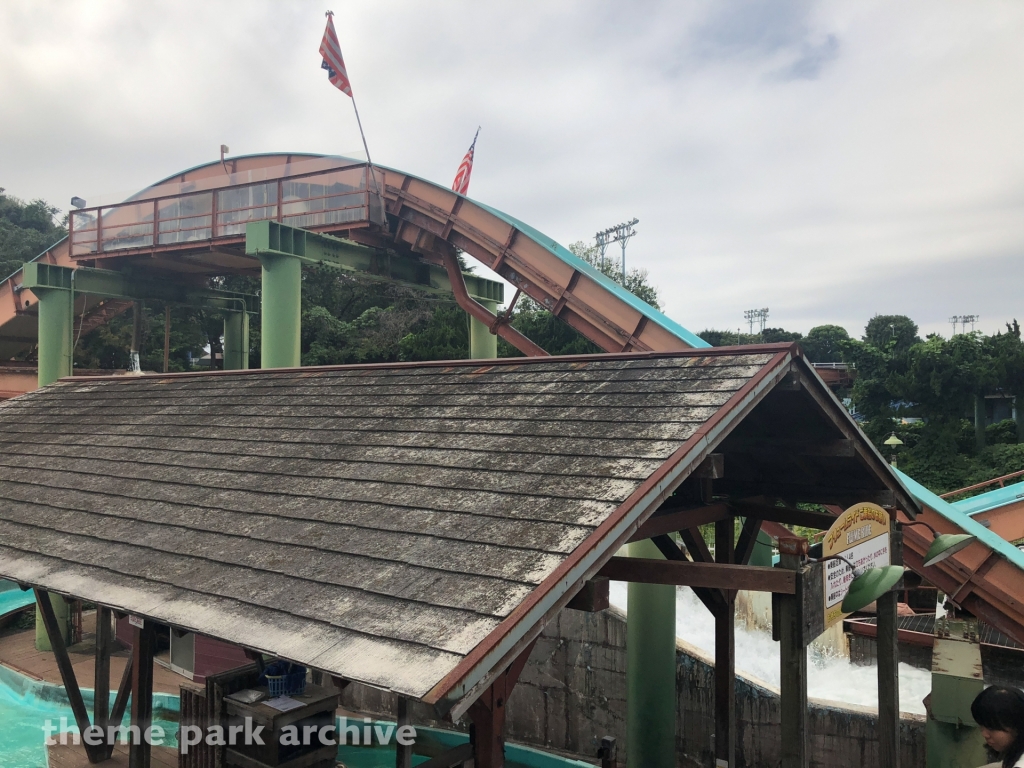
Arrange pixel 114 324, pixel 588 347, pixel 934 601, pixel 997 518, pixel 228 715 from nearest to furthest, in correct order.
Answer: pixel 228 715
pixel 997 518
pixel 934 601
pixel 588 347
pixel 114 324

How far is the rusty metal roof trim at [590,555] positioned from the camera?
2.93 meters

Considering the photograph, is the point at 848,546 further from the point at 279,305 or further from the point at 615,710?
the point at 279,305

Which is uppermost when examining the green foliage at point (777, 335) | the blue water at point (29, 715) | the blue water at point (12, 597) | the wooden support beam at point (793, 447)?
the green foliage at point (777, 335)

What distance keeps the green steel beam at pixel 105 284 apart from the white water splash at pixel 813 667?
12.1 m

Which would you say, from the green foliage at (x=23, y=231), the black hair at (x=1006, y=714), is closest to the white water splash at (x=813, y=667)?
the black hair at (x=1006, y=714)

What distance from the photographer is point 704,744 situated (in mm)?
9836

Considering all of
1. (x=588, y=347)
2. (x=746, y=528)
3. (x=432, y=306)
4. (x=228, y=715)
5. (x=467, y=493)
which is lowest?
(x=228, y=715)

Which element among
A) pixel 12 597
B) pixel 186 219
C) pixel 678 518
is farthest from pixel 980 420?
pixel 12 597

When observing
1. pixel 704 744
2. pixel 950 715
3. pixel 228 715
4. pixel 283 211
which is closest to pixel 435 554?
pixel 228 715

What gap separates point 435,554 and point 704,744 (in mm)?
7669

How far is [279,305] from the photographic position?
1246cm

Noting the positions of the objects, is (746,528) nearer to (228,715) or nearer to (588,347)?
(228,715)

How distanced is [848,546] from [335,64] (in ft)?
41.7

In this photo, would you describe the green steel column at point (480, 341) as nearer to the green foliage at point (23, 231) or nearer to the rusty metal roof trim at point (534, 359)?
the rusty metal roof trim at point (534, 359)
